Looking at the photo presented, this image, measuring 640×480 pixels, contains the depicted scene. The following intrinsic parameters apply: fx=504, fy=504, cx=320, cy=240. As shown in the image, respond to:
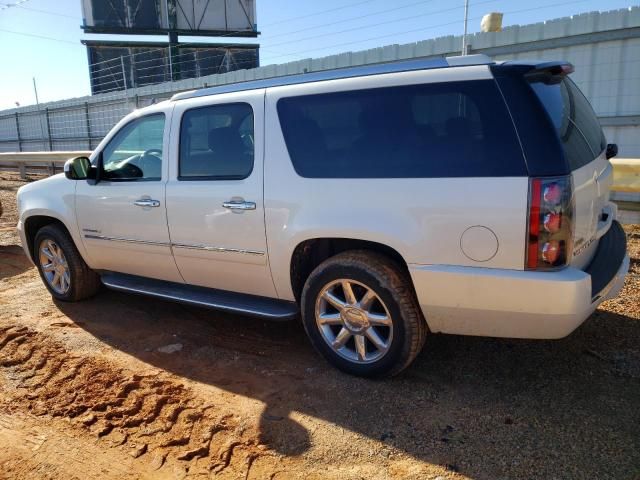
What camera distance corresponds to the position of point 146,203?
13.3ft

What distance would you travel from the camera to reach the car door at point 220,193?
3516mm

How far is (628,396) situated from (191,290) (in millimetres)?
3172

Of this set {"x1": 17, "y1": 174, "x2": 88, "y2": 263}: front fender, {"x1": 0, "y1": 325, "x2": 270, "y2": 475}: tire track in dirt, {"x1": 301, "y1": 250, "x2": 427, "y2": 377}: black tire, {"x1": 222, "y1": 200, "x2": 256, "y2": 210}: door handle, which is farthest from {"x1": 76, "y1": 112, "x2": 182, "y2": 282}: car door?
{"x1": 301, "y1": 250, "x2": 427, "y2": 377}: black tire

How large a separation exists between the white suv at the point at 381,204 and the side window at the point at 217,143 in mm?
12

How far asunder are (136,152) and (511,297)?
10.7 feet

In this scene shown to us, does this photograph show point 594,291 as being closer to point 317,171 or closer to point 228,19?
point 317,171

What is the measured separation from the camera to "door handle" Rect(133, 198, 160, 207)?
4.00 m

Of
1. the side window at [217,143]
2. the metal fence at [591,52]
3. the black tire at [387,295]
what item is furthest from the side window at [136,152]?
the metal fence at [591,52]

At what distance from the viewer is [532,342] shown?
12.3 feet

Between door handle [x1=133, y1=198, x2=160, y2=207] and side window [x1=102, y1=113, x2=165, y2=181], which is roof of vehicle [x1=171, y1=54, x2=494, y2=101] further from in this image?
door handle [x1=133, y1=198, x2=160, y2=207]

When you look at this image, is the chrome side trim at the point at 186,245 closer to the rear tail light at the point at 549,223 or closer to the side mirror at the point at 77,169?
Answer: the side mirror at the point at 77,169

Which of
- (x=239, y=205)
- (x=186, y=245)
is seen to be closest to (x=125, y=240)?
(x=186, y=245)

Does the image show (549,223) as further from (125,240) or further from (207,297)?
(125,240)

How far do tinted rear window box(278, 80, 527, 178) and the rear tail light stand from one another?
0.48 ft
